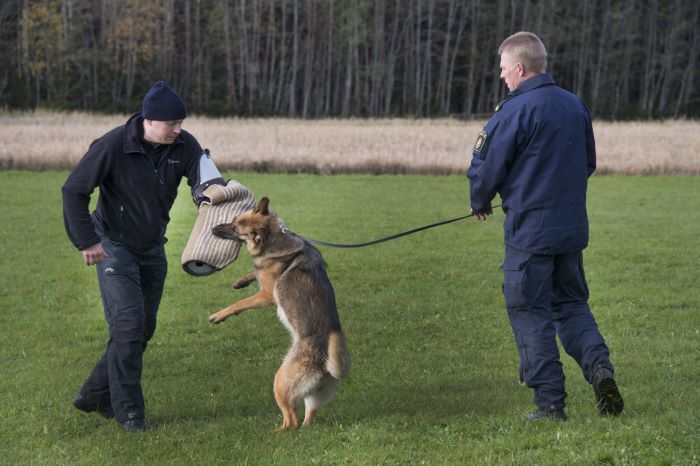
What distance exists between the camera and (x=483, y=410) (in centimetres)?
646

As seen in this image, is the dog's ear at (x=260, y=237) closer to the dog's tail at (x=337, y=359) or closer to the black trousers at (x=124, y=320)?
the black trousers at (x=124, y=320)

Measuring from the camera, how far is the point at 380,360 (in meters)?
8.16

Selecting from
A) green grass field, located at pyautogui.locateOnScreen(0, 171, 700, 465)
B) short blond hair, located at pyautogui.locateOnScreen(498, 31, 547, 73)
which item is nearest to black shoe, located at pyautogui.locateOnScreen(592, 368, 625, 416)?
green grass field, located at pyautogui.locateOnScreen(0, 171, 700, 465)

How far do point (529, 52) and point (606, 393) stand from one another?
7.15ft

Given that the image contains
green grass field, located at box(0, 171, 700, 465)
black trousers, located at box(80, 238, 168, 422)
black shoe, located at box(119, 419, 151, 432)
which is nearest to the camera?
green grass field, located at box(0, 171, 700, 465)

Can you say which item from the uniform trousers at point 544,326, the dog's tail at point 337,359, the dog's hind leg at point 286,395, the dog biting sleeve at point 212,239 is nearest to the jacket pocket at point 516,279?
the uniform trousers at point 544,326

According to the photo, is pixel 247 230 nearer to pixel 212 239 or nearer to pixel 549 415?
pixel 212 239

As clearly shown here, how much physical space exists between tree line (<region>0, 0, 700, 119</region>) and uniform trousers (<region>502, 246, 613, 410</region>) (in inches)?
1937

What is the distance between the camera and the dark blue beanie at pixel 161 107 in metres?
5.81

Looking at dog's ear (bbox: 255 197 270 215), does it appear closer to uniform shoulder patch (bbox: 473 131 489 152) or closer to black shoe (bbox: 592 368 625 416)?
uniform shoulder patch (bbox: 473 131 489 152)

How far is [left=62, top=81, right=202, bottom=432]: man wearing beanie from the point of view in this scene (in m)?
5.83

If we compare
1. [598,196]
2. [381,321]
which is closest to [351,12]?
[598,196]

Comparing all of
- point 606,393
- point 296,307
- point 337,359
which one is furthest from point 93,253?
point 606,393

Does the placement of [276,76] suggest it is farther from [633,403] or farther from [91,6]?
[633,403]
